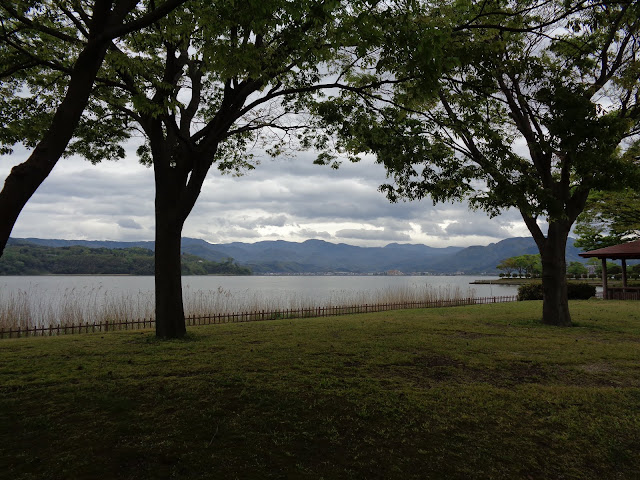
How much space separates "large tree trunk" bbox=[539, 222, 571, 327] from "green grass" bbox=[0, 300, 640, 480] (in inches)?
163

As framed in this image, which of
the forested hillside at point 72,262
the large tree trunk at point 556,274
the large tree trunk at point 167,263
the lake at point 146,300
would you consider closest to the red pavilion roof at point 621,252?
the lake at point 146,300

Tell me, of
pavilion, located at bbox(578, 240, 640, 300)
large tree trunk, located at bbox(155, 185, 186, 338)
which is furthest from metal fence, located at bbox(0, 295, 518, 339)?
pavilion, located at bbox(578, 240, 640, 300)

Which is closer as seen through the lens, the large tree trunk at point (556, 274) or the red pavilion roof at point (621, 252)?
the large tree trunk at point (556, 274)

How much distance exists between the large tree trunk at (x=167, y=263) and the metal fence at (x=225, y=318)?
3.54m

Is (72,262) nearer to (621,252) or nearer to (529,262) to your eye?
(621,252)

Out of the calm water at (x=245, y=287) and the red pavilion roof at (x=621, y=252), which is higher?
the red pavilion roof at (x=621, y=252)

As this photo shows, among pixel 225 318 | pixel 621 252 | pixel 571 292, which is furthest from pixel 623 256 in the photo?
pixel 225 318

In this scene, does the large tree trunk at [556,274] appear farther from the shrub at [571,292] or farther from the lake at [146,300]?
the shrub at [571,292]

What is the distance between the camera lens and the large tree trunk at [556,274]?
36.5 ft

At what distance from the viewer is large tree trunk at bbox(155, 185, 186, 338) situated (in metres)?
8.23

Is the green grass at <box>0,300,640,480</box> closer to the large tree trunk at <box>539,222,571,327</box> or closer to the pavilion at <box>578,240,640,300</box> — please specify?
the large tree trunk at <box>539,222,571,327</box>

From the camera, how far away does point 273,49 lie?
670 cm

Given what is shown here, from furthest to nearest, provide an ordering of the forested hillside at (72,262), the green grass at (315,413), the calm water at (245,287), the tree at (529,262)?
the forested hillside at (72,262) < the tree at (529,262) < the calm water at (245,287) < the green grass at (315,413)

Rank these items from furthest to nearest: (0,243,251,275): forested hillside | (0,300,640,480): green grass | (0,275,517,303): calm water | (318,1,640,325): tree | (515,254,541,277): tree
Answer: (0,243,251,275): forested hillside < (515,254,541,277): tree < (0,275,517,303): calm water < (318,1,640,325): tree < (0,300,640,480): green grass
